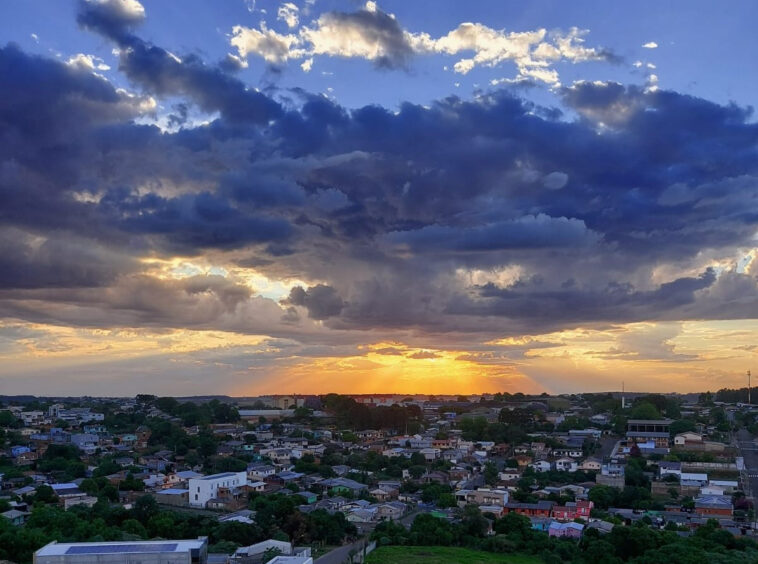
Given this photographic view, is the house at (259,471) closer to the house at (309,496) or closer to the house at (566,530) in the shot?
the house at (309,496)

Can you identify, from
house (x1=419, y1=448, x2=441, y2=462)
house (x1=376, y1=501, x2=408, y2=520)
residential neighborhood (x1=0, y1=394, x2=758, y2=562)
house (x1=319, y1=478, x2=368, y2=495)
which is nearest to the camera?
residential neighborhood (x1=0, y1=394, x2=758, y2=562)

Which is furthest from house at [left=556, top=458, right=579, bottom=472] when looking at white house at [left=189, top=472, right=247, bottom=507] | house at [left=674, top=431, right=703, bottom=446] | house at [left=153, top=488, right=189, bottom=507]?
house at [left=153, top=488, right=189, bottom=507]

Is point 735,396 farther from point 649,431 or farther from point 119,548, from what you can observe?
point 119,548

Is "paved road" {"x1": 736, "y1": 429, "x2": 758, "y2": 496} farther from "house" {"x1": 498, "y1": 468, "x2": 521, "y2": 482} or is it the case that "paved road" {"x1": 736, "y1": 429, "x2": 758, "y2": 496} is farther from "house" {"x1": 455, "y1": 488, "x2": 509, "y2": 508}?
"house" {"x1": 455, "y1": 488, "x2": 509, "y2": 508}

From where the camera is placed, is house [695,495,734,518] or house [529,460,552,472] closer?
house [695,495,734,518]

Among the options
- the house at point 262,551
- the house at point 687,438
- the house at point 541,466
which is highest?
the house at point 687,438

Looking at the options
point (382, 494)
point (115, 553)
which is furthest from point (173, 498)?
point (115, 553)

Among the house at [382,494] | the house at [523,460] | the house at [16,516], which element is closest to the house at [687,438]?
the house at [523,460]

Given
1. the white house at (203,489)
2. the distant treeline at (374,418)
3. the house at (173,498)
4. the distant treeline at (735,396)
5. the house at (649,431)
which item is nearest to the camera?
the white house at (203,489)
